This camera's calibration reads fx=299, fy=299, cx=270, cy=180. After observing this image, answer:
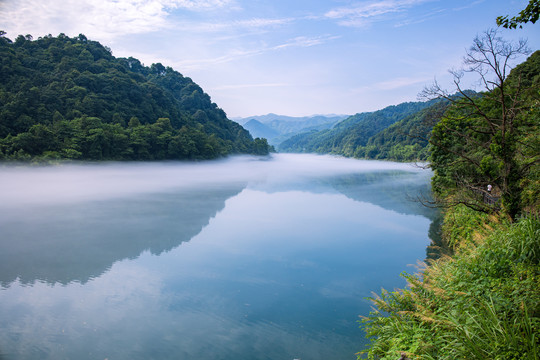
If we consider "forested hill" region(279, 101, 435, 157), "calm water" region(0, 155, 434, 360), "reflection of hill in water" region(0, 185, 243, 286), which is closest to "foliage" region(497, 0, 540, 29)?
"calm water" region(0, 155, 434, 360)

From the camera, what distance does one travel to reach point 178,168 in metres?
52.8

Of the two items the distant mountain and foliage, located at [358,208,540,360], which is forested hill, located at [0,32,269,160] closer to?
foliage, located at [358,208,540,360]

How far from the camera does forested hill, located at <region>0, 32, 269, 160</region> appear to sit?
35.7 metres

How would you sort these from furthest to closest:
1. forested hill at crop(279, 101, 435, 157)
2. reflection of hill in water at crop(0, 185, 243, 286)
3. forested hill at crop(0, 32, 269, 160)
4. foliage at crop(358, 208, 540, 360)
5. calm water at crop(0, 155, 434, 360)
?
1. forested hill at crop(279, 101, 435, 157)
2. forested hill at crop(0, 32, 269, 160)
3. reflection of hill in water at crop(0, 185, 243, 286)
4. calm water at crop(0, 155, 434, 360)
5. foliage at crop(358, 208, 540, 360)

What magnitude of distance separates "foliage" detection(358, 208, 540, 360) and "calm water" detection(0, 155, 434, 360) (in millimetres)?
1646

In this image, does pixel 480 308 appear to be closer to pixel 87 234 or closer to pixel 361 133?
pixel 87 234

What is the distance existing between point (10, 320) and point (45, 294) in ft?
4.70

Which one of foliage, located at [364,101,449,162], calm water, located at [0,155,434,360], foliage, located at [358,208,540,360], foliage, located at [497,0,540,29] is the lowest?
calm water, located at [0,155,434,360]

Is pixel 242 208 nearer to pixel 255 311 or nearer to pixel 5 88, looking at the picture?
pixel 255 311

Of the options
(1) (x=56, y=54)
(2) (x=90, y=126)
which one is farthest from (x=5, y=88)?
(1) (x=56, y=54)

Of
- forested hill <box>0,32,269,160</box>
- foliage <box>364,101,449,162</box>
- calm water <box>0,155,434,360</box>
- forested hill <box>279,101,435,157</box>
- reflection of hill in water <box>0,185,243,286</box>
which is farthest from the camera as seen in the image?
forested hill <box>279,101,435,157</box>

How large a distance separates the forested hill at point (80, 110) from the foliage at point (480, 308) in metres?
40.6

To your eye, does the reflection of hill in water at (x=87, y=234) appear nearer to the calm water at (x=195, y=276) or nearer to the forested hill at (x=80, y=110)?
the calm water at (x=195, y=276)

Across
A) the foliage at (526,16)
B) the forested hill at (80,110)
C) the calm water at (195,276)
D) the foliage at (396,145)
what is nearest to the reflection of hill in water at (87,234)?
the calm water at (195,276)
